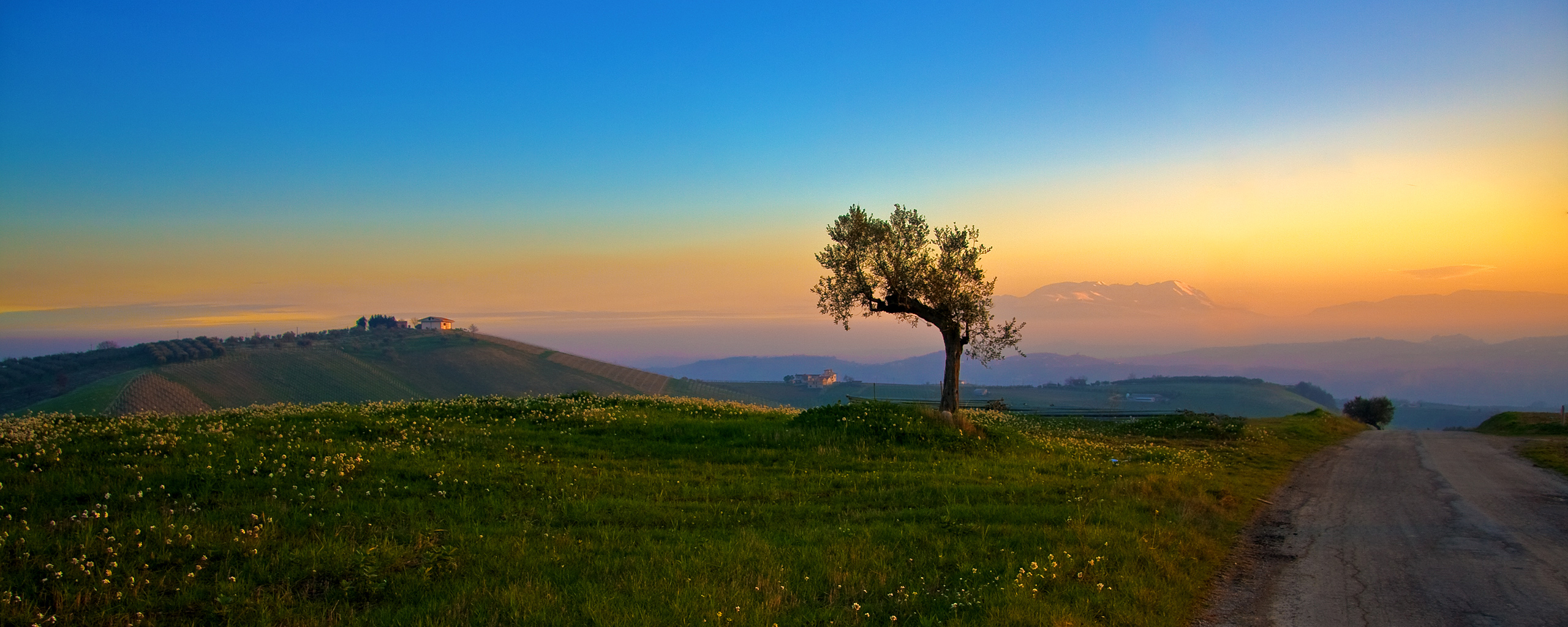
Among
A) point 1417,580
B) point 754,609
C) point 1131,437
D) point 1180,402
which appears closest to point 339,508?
point 754,609

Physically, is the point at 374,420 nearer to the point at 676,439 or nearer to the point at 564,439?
the point at 564,439

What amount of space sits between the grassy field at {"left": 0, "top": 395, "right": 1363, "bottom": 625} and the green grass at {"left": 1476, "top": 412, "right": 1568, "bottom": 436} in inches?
1193

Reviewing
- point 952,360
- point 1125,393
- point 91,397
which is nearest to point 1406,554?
point 952,360

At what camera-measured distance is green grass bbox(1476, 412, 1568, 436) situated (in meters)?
37.7

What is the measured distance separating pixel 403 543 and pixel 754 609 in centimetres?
Answer: 500

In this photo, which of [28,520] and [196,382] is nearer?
[28,520]

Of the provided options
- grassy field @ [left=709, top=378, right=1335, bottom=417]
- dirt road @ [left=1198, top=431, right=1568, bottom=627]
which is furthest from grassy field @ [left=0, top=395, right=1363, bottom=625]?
grassy field @ [left=709, top=378, right=1335, bottom=417]

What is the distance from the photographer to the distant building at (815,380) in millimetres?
178500

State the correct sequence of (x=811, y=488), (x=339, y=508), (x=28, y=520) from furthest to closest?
(x=811, y=488), (x=339, y=508), (x=28, y=520)

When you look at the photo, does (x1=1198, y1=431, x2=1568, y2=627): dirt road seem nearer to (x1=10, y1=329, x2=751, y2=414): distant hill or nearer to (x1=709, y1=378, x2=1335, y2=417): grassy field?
(x1=10, y1=329, x2=751, y2=414): distant hill

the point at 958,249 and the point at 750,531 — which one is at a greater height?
the point at 958,249

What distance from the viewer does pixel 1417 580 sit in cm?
1027

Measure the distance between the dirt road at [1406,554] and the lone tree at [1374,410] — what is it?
5598 cm

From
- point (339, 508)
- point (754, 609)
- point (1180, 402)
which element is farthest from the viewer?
point (1180, 402)
